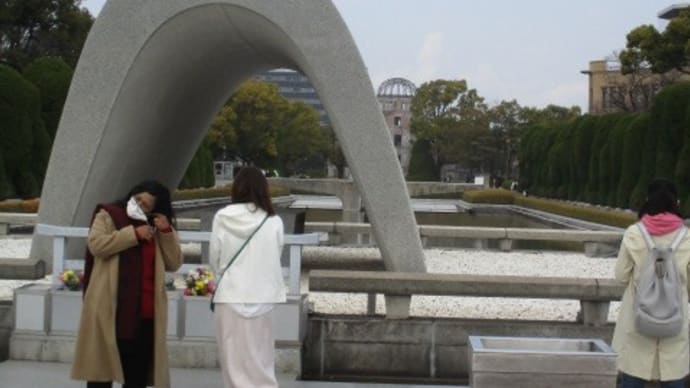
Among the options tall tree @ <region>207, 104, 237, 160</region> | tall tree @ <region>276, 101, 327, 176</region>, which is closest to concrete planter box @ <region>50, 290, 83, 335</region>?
tall tree @ <region>207, 104, 237, 160</region>

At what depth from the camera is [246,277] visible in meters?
4.60

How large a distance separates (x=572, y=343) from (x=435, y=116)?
201 feet

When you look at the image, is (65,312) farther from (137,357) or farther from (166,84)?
(166,84)

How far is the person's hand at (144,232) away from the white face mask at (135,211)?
0.05m

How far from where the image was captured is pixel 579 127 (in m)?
37.1

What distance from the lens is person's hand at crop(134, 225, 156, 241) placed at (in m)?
4.59

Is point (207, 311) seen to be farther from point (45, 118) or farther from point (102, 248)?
point (45, 118)

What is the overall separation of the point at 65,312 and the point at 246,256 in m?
2.48

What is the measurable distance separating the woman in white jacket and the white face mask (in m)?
0.39

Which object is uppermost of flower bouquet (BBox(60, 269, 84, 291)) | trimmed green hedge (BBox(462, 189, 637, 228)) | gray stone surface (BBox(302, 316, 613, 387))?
trimmed green hedge (BBox(462, 189, 637, 228))

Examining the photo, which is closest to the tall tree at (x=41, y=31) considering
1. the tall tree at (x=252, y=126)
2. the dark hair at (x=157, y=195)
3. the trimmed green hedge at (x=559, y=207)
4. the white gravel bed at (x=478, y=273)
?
the tall tree at (x=252, y=126)

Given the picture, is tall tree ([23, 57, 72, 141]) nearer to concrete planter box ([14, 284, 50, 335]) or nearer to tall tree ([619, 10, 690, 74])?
concrete planter box ([14, 284, 50, 335])

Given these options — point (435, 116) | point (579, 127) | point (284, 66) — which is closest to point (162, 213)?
point (284, 66)

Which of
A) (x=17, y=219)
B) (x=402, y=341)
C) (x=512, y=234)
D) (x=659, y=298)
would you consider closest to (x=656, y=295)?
(x=659, y=298)
